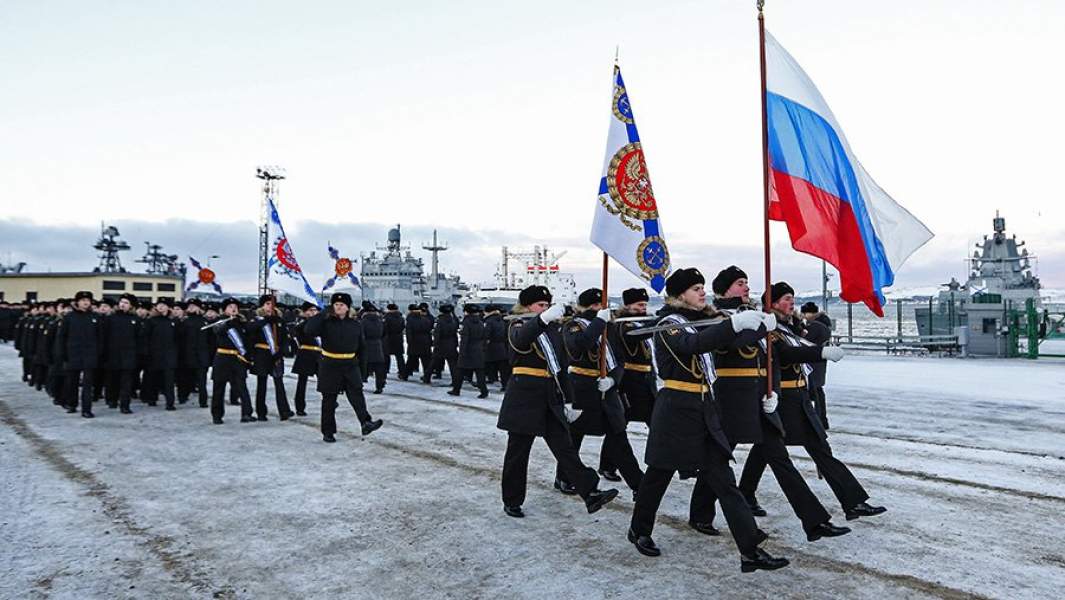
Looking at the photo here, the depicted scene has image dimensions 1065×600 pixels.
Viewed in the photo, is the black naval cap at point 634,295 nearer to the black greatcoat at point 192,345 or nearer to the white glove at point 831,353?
the white glove at point 831,353

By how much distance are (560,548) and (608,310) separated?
1.79 m

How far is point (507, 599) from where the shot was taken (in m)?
3.70

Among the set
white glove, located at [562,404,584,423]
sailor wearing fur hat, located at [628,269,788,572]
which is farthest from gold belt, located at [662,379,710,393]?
white glove, located at [562,404,584,423]

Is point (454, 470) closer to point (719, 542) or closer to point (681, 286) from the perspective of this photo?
point (719, 542)

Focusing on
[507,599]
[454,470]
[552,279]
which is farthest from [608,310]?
[552,279]

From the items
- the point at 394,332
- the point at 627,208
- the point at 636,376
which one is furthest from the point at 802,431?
the point at 394,332

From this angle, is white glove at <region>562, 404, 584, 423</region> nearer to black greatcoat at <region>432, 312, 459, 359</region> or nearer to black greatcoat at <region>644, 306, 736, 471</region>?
black greatcoat at <region>644, 306, 736, 471</region>

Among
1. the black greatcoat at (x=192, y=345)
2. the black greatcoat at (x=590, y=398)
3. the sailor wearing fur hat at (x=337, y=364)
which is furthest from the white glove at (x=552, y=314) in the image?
the black greatcoat at (x=192, y=345)

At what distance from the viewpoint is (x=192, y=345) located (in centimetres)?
1141

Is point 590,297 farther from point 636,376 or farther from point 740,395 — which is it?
point 740,395

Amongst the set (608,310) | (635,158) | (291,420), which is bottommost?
(291,420)

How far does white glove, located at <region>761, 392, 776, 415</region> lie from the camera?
4.52m

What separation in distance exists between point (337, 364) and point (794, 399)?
562cm

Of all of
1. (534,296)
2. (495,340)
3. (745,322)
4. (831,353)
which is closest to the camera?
(745,322)
